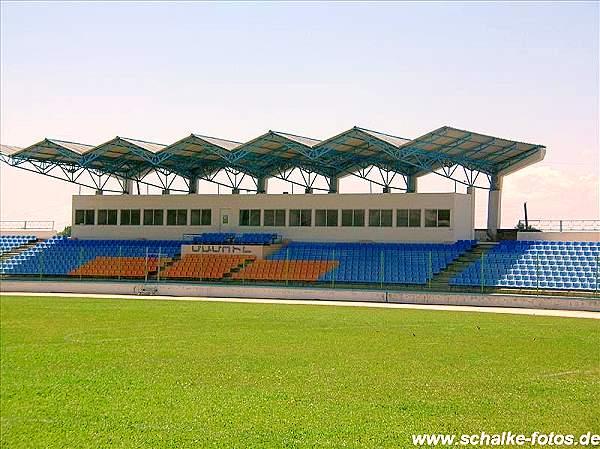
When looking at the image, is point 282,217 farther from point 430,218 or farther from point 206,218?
point 430,218

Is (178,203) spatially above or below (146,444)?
above

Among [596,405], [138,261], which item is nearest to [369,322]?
[596,405]

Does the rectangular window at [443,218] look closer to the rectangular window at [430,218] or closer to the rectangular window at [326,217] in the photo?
the rectangular window at [430,218]

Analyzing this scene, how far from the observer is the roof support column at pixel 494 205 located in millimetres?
45594

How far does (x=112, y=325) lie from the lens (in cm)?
2256

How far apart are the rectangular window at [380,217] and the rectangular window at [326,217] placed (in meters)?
2.50

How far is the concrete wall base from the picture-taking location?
32719mm

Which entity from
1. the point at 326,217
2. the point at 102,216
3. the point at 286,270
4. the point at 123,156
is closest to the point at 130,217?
the point at 102,216

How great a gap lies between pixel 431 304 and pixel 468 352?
1685 cm

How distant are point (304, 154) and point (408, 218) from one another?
25.2 feet

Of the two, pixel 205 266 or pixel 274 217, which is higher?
pixel 274 217

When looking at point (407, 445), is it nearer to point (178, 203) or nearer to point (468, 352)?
point (468, 352)

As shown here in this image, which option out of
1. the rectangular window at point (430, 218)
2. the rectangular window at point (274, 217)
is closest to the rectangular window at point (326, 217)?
the rectangular window at point (274, 217)

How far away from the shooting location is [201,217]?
5059 centimetres
